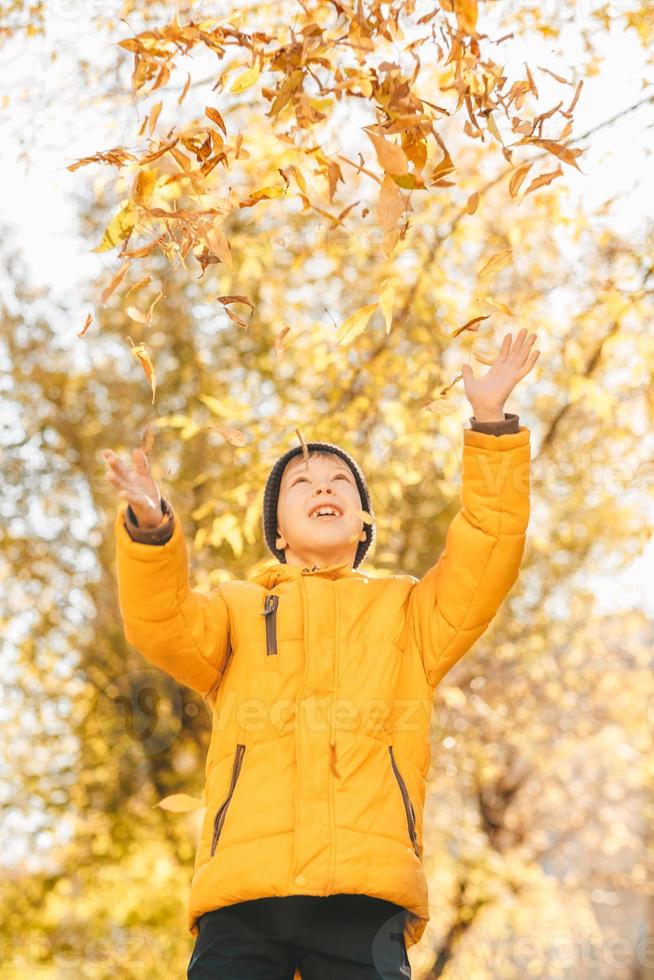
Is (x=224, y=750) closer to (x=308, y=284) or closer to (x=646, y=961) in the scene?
(x=308, y=284)

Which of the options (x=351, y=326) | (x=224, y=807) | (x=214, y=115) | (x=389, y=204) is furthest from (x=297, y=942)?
(x=214, y=115)

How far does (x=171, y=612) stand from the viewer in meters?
2.34

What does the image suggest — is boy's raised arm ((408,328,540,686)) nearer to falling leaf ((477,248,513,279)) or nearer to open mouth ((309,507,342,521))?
falling leaf ((477,248,513,279))

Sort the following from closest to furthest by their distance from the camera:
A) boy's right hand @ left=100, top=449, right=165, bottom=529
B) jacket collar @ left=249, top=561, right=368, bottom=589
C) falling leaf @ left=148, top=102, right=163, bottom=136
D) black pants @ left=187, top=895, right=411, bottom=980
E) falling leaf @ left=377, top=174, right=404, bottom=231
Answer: black pants @ left=187, top=895, right=411, bottom=980
boy's right hand @ left=100, top=449, right=165, bottom=529
falling leaf @ left=377, top=174, right=404, bottom=231
falling leaf @ left=148, top=102, right=163, bottom=136
jacket collar @ left=249, top=561, right=368, bottom=589

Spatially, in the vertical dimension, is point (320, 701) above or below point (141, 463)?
below

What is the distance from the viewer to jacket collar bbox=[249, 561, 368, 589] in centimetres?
258

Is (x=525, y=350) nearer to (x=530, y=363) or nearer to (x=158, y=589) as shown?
(x=530, y=363)

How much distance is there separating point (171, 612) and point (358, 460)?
9.76ft

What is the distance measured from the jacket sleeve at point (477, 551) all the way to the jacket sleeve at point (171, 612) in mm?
446

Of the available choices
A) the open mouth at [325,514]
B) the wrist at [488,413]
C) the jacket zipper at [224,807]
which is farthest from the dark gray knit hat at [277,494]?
the jacket zipper at [224,807]

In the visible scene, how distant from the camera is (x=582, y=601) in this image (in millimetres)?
10961

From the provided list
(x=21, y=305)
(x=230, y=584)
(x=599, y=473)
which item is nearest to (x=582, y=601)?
(x=599, y=473)

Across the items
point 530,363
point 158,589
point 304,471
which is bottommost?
point 158,589

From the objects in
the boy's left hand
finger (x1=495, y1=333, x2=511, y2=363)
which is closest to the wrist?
the boy's left hand
